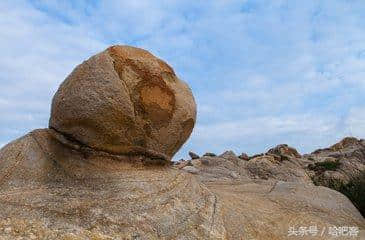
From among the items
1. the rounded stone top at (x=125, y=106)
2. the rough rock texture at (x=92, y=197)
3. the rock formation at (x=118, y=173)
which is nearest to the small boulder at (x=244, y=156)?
the rock formation at (x=118, y=173)

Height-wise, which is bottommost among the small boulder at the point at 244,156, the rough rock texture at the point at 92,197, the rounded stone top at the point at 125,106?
the rough rock texture at the point at 92,197

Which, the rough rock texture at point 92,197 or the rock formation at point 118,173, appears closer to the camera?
the rough rock texture at point 92,197

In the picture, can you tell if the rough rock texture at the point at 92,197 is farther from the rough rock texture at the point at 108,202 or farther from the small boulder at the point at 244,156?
the small boulder at the point at 244,156

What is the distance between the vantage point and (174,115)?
6.14m

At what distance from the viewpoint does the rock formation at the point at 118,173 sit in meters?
4.90

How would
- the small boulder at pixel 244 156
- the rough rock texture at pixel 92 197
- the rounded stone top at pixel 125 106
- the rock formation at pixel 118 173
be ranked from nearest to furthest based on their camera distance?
1. the rough rock texture at pixel 92 197
2. the rock formation at pixel 118 173
3. the rounded stone top at pixel 125 106
4. the small boulder at pixel 244 156

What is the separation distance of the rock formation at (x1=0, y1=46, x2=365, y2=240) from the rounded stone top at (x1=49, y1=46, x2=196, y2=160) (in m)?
0.01

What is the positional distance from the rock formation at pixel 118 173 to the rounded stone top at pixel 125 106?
11 mm

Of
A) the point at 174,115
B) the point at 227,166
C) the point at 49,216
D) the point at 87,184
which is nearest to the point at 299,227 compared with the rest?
the point at 174,115

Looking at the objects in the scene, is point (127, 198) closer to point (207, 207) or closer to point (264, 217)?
point (207, 207)

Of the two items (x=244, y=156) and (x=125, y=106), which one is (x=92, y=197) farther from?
(x=244, y=156)

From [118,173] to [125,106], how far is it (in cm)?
67

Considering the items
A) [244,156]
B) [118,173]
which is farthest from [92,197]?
[244,156]

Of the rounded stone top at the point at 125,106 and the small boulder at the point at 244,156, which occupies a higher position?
the small boulder at the point at 244,156
